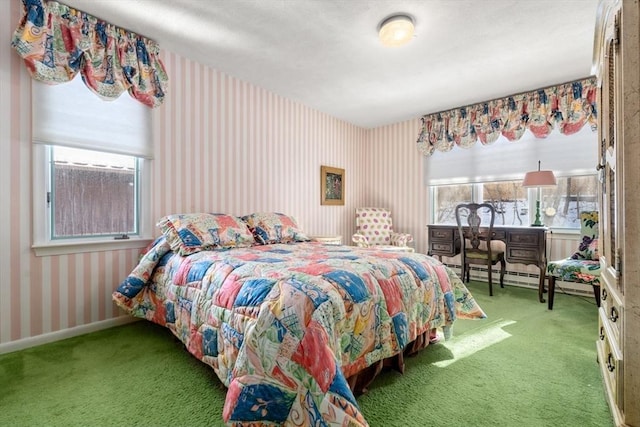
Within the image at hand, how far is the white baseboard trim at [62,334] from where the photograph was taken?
6.62ft

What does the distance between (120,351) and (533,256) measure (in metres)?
3.95

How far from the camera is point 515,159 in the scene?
152 inches

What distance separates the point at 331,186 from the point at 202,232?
8.27ft

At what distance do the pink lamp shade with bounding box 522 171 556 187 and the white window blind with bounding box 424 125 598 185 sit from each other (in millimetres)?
387

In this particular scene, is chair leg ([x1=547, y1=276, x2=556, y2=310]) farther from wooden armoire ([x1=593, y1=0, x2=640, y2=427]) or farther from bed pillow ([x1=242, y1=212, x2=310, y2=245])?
bed pillow ([x1=242, y1=212, x2=310, y2=245])

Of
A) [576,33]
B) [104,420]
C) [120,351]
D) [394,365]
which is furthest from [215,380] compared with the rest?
[576,33]

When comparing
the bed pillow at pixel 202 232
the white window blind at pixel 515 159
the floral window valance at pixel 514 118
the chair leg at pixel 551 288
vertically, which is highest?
the floral window valance at pixel 514 118

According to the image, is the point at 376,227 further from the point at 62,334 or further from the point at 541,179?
the point at 62,334

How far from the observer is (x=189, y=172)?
9.59ft

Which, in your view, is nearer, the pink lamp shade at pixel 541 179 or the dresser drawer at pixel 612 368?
Result: the dresser drawer at pixel 612 368

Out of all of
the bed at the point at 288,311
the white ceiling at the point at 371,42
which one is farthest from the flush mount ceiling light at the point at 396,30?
the bed at the point at 288,311

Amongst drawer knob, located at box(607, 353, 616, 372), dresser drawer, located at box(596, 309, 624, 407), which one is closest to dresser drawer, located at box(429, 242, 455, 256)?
dresser drawer, located at box(596, 309, 624, 407)

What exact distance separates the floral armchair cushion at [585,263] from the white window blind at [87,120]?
3822mm

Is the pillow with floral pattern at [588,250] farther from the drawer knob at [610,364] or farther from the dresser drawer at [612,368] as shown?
the drawer knob at [610,364]
